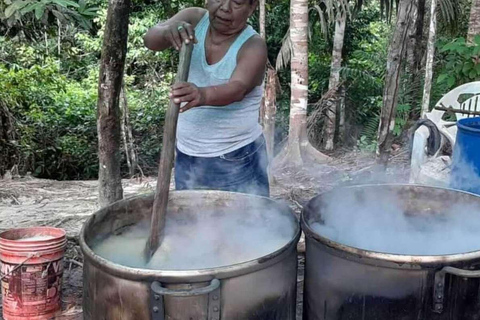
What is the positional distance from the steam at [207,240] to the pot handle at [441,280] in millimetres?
493

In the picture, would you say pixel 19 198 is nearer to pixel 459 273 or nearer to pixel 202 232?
pixel 202 232

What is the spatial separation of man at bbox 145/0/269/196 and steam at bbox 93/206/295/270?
0.38m

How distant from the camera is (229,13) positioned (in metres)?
2.13

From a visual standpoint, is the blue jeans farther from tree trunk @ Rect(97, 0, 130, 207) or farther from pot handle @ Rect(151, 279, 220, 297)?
pot handle @ Rect(151, 279, 220, 297)

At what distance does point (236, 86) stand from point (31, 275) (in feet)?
4.04

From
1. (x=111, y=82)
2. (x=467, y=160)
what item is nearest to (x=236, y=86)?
(x=111, y=82)

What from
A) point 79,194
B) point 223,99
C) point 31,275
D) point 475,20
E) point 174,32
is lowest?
point 79,194

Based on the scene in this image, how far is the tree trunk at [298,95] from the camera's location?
5906 mm

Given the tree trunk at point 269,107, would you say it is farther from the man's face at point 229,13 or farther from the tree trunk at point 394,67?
the man's face at point 229,13

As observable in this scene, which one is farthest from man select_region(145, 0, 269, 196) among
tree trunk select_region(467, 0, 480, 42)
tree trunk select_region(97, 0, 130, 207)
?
tree trunk select_region(467, 0, 480, 42)

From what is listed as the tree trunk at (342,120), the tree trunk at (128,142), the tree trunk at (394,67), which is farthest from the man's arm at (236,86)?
the tree trunk at (342,120)

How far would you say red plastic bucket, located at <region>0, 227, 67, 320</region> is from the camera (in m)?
2.29

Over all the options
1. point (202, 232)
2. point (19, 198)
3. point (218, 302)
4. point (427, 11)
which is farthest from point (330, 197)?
point (427, 11)

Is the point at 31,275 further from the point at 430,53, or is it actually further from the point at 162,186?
the point at 430,53
